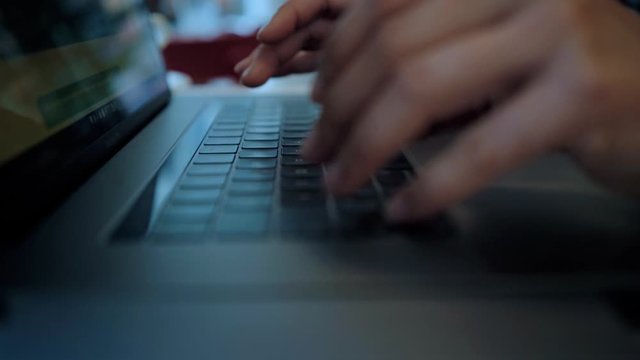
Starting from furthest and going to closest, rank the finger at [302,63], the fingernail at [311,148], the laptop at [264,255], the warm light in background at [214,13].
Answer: the warm light in background at [214,13] → the finger at [302,63] → the fingernail at [311,148] → the laptop at [264,255]

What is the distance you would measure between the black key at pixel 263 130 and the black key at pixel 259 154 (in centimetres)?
7

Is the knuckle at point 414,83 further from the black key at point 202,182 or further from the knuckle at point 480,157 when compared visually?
the black key at point 202,182

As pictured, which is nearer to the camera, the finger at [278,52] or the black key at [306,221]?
the black key at [306,221]

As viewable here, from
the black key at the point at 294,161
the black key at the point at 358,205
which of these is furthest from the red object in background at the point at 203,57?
the black key at the point at 358,205

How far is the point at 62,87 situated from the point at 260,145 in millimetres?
139

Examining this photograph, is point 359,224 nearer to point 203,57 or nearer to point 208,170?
point 208,170

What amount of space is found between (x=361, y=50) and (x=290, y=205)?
0.08 m

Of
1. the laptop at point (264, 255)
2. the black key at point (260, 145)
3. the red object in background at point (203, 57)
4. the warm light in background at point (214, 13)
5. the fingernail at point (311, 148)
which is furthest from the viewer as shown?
the warm light in background at point (214, 13)

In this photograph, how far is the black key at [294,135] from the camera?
47cm

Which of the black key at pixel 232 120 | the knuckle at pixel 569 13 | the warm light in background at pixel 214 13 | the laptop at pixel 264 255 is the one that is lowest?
the laptop at pixel 264 255

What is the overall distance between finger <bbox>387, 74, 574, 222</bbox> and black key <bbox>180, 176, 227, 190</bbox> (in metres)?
0.13

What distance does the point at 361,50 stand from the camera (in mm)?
281

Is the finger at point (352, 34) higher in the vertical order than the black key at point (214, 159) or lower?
higher

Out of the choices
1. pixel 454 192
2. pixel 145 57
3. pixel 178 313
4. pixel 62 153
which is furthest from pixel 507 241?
pixel 145 57
